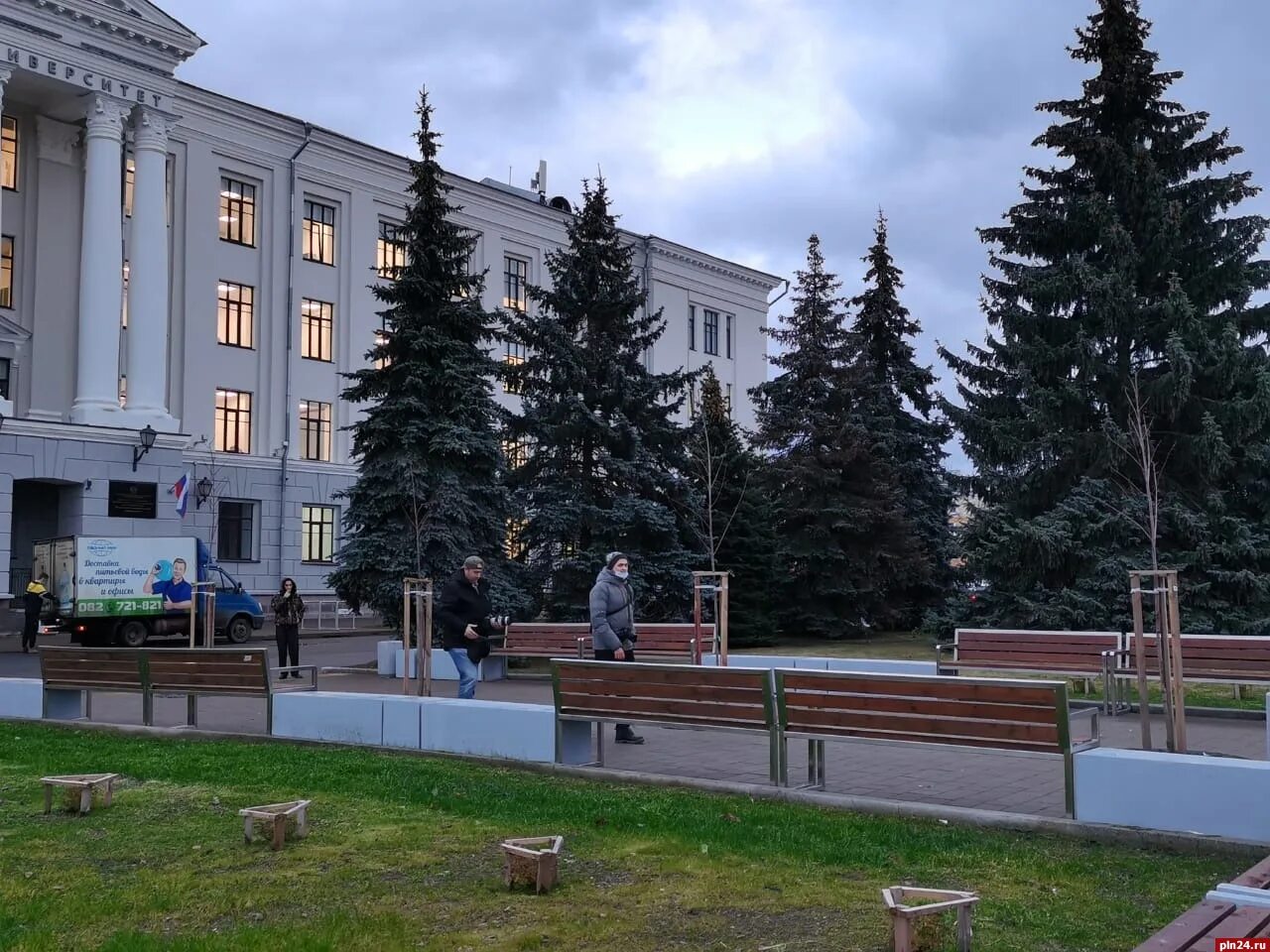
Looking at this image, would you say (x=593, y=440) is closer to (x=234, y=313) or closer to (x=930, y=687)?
(x=930, y=687)

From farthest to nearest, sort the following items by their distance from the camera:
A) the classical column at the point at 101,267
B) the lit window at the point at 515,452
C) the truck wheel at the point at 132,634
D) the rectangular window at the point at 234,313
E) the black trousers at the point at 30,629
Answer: the rectangular window at the point at 234,313 < the classical column at the point at 101,267 < the truck wheel at the point at 132,634 < the black trousers at the point at 30,629 < the lit window at the point at 515,452

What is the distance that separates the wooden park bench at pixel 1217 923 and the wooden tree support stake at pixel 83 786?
21.9ft

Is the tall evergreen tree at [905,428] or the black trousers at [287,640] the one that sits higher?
the tall evergreen tree at [905,428]

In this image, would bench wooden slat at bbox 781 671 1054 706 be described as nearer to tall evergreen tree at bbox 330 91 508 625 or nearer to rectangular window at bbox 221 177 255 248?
tall evergreen tree at bbox 330 91 508 625

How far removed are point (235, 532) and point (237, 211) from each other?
1023 centimetres

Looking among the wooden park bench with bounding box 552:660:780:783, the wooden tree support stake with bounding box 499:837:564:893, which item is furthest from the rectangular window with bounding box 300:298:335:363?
the wooden tree support stake with bounding box 499:837:564:893

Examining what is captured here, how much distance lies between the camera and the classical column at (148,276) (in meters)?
34.5

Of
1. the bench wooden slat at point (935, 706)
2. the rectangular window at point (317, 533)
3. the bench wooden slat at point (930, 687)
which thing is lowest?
the bench wooden slat at point (935, 706)

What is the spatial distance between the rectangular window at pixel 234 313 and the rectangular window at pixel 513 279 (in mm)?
10454

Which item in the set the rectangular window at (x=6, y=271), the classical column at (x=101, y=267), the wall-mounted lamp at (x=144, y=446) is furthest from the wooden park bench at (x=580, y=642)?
the rectangular window at (x=6, y=271)

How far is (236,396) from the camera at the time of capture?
39656 millimetres

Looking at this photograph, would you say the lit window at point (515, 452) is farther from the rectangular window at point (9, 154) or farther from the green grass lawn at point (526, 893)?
the rectangular window at point (9, 154)

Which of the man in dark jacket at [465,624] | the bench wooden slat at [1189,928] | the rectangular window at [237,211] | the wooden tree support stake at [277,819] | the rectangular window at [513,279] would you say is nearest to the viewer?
the bench wooden slat at [1189,928]

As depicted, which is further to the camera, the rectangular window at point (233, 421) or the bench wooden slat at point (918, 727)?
the rectangular window at point (233, 421)
